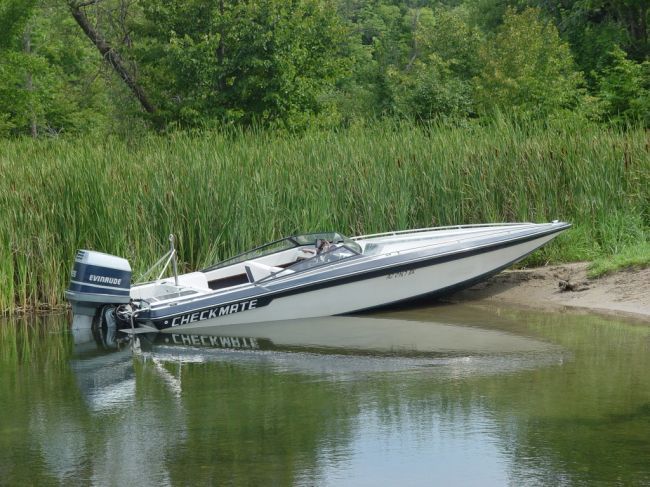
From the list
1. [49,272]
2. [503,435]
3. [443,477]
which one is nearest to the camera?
[443,477]

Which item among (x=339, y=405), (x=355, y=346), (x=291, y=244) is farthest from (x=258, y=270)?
(x=339, y=405)

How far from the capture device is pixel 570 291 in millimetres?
12312

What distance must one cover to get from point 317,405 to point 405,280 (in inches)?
170

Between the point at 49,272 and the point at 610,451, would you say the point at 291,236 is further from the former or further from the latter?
the point at 610,451

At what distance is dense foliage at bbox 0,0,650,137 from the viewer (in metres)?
22.6

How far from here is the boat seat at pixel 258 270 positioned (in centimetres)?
1173

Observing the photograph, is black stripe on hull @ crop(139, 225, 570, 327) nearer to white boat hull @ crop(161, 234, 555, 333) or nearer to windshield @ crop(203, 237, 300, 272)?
white boat hull @ crop(161, 234, 555, 333)

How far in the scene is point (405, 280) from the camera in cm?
1205

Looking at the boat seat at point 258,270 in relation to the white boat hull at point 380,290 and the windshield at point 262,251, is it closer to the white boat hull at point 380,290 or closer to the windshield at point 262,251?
the white boat hull at point 380,290

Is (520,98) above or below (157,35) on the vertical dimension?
below

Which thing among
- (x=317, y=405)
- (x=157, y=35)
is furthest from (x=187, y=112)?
(x=317, y=405)

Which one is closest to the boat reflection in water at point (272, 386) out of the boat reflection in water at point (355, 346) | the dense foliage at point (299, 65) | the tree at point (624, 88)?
the boat reflection in water at point (355, 346)

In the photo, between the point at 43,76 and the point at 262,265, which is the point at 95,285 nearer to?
the point at 262,265

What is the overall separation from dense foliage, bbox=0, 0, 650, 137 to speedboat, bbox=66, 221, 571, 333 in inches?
210
